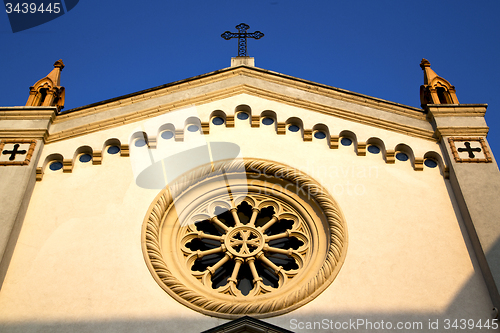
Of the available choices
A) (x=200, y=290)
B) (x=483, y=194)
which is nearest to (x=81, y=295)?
(x=200, y=290)

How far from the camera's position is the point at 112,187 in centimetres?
1349

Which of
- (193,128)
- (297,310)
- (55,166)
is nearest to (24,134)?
(55,166)

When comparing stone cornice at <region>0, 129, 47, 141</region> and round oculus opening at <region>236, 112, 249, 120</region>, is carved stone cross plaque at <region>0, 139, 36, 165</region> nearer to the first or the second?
stone cornice at <region>0, 129, 47, 141</region>

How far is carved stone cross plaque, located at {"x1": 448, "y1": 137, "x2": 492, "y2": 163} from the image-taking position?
13805 millimetres

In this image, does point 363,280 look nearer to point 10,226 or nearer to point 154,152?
point 154,152

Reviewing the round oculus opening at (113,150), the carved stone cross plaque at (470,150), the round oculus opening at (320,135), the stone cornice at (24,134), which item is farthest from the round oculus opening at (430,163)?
the stone cornice at (24,134)

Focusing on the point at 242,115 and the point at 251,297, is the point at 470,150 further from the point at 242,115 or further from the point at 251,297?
the point at 251,297

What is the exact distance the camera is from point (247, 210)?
13.7 m

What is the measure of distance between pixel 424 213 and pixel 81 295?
6392mm

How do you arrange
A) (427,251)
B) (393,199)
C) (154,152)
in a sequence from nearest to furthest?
(427,251) → (393,199) → (154,152)

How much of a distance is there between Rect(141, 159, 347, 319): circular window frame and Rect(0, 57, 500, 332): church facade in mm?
28

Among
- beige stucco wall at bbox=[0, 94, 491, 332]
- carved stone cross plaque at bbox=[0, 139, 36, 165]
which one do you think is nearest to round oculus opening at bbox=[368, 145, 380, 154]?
beige stucco wall at bbox=[0, 94, 491, 332]

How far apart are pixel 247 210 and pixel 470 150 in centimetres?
471

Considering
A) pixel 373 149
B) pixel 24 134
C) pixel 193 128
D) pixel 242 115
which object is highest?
pixel 242 115
